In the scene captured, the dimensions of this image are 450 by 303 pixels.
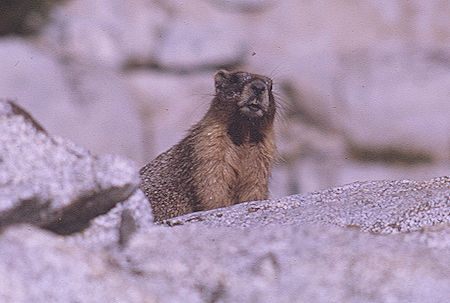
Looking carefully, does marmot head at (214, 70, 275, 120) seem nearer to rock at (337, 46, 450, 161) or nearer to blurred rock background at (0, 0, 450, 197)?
blurred rock background at (0, 0, 450, 197)

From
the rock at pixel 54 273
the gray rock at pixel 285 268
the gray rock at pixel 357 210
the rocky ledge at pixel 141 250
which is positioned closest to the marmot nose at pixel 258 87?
the gray rock at pixel 357 210

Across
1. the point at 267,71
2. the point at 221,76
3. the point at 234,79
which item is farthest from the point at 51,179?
the point at 267,71

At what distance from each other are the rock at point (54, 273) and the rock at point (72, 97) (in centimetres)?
789

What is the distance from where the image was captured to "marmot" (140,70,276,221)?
5.54 meters

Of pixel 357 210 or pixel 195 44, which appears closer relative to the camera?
pixel 357 210

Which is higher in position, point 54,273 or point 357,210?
point 54,273

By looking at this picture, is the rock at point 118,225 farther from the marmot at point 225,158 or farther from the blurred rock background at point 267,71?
the blurred rock background at point 267,71

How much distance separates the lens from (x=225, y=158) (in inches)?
221

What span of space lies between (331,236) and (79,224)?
1.05m

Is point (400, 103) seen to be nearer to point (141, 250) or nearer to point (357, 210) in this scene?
point (357, 210)

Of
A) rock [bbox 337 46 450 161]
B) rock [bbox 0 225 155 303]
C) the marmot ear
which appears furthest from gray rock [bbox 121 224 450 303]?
rock [bbox 337 46 450 161]

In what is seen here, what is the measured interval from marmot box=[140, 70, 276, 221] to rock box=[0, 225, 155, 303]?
2.84 metres

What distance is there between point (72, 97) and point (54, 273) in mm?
8890

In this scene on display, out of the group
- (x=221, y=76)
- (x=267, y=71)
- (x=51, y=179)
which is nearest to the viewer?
(x=51, y=179)
